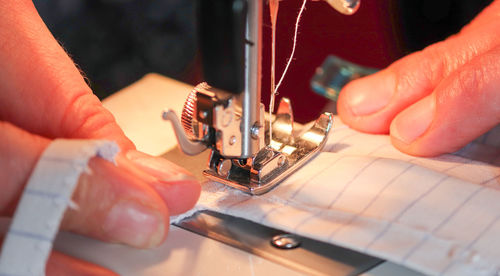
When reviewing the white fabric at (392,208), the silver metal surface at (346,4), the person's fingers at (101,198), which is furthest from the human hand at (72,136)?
the silver metal surface at (346,4)

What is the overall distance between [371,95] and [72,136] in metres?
0.44

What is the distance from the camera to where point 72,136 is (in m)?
0.78

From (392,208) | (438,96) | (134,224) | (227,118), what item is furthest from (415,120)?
(134,224)

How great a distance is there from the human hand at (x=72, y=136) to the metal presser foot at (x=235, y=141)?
0.05 metres

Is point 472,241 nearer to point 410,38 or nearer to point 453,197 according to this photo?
point 453,197

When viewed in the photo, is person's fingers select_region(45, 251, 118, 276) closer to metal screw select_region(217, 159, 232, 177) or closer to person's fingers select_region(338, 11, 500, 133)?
metal screw select_region(217, 159, 232, 177)

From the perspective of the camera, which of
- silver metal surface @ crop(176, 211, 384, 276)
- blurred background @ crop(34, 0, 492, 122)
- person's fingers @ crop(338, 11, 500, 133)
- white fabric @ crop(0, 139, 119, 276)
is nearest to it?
white fabric @ crop(0, 139, 119, 276)

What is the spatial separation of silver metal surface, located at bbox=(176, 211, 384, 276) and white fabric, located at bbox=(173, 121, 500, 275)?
18 millimetres

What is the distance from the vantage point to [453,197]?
2.30 feet

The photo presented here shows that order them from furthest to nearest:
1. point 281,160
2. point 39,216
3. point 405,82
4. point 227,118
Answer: point 405,82 < point 281,160 < point 227,118 < point 39,216

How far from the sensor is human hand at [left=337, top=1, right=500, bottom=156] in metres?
0.81

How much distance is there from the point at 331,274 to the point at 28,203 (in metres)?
0.32

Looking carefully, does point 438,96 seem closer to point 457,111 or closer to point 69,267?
point 457,111

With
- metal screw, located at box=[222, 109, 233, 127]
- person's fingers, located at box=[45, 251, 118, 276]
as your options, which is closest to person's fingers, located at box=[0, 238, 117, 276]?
person's fingers, located at box=[45, 251, 118, 276]
